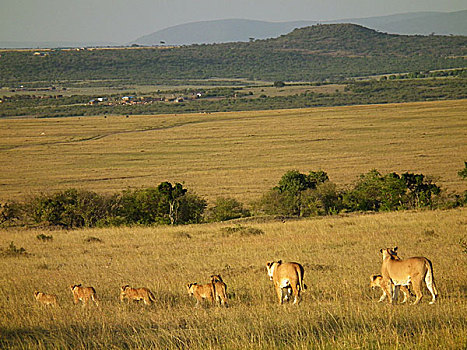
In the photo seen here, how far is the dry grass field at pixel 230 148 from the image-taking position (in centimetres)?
4806

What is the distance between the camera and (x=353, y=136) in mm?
74062

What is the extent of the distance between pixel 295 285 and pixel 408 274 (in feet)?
5.03

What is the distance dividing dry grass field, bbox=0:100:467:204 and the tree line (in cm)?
831

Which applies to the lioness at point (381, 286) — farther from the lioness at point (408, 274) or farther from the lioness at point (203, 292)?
the lioness at point (203, 292)

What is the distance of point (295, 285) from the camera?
8766 millimetres

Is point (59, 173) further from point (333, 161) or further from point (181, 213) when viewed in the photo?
point (181, 213)

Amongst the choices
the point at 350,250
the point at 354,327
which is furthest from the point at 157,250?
the point at 354,327

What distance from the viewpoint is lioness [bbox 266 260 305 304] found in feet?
28.8

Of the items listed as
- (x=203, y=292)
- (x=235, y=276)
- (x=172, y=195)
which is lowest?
(x=172, y=195)

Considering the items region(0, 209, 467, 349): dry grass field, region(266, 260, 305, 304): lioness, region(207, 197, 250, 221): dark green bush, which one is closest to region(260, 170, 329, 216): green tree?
region(207, 197, 250, 221): dark green bush

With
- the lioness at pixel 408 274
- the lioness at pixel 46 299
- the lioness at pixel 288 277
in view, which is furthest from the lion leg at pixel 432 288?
the lioness at pixel 46 299

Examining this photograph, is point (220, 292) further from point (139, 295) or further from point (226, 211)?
point (226, 211)

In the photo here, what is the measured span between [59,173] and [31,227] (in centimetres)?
2871

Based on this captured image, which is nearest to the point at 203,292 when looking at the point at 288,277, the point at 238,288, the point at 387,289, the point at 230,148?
the point at 288,277
